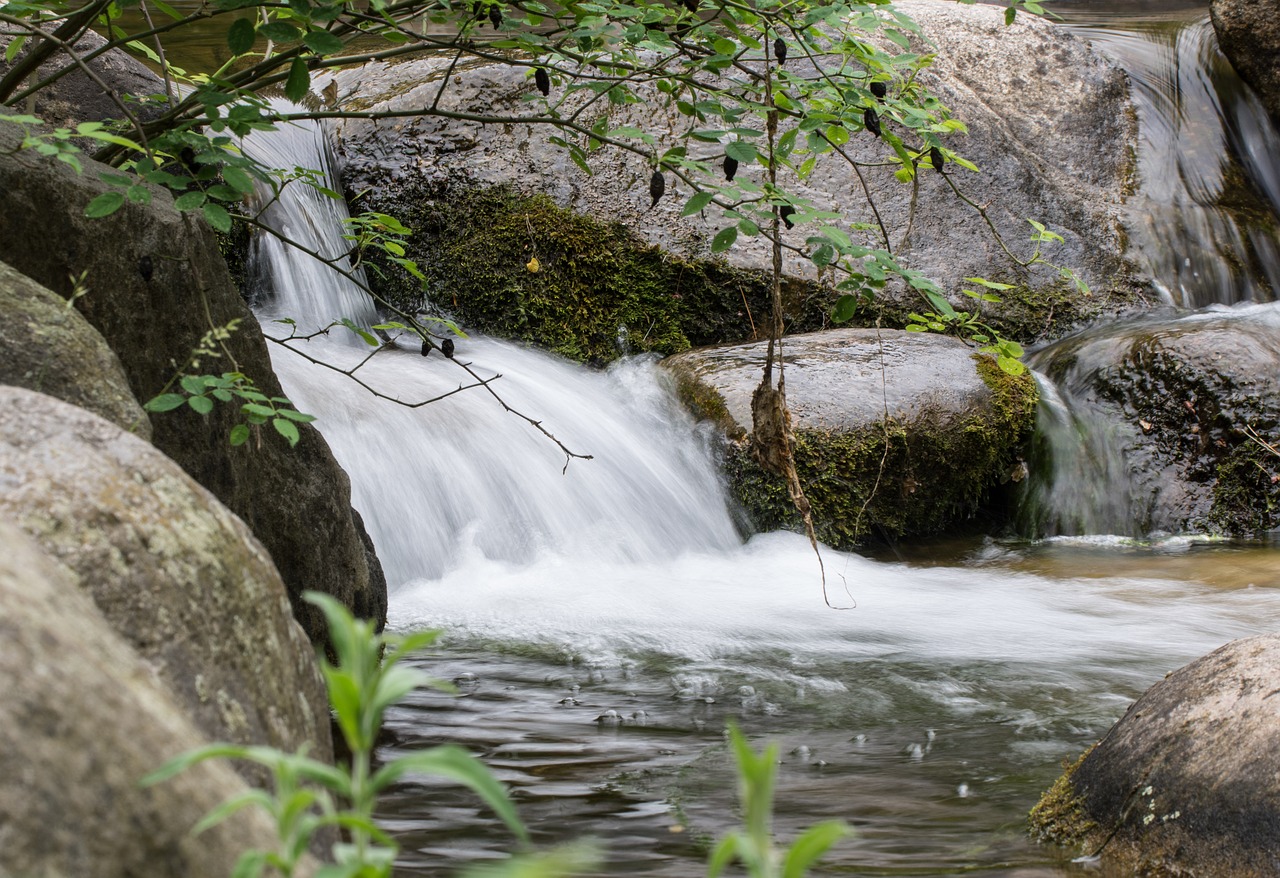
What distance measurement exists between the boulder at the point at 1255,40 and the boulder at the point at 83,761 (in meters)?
11.0

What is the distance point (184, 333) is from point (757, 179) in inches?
220

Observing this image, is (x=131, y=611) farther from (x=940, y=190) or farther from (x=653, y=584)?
(x=940, y=190)

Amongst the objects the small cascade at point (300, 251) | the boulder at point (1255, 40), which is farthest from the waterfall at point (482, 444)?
the boulder at point (1255, 40)

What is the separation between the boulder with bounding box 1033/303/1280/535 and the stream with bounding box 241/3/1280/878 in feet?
0.91

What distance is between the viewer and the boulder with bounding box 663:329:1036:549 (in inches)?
259

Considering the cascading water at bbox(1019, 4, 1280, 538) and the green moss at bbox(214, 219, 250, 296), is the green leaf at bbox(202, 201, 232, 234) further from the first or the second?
the cascading water at bbox(1019, 4, 1280, 538)

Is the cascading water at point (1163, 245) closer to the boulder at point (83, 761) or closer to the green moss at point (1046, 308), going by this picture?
the green moss at point (1046, 308)

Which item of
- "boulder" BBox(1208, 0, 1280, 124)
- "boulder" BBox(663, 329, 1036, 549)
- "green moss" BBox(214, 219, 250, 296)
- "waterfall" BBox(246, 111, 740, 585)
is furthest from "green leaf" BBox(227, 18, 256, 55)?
"boulder" BBox(1208, 0, 1280, 124)

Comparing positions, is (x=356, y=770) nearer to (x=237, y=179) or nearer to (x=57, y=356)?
(x=57, y=356)

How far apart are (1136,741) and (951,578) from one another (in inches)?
136

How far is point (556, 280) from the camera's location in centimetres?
781

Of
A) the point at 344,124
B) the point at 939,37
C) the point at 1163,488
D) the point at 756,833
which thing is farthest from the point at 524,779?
the point at 939,37

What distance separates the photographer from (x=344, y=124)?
7945 millimetres

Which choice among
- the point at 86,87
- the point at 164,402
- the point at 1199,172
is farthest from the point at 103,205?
the point at 1199,172
